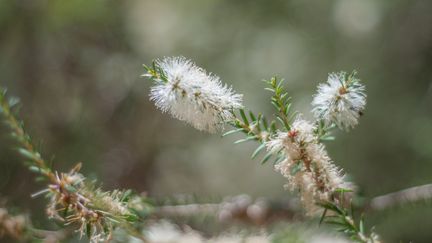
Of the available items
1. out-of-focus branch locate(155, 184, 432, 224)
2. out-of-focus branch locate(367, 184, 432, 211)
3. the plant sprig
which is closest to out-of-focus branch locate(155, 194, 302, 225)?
→ out-of-focus branch locate(155, 184, 432, 224)

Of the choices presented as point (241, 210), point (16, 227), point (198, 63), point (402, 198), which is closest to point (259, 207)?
point (241, 210)

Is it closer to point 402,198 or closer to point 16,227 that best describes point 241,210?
point 402,198

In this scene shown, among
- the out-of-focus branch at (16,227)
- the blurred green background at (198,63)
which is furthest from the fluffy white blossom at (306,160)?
the blurred green background at (198,63)

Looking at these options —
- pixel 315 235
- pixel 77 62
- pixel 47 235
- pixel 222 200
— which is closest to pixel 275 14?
pixel 77 62

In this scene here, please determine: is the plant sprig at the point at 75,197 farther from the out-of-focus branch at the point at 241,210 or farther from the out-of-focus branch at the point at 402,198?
the out-of-focus branch at the point at 402,198

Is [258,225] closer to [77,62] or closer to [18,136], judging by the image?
[18,136]

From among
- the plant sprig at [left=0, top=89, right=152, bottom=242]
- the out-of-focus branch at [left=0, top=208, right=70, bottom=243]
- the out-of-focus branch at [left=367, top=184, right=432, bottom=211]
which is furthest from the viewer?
the out-of-focus branch at [left=367, top=184, right=432, bottom=211]

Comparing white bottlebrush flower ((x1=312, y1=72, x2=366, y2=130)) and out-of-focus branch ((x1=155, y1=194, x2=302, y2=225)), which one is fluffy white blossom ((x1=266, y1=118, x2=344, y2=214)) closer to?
white bottlebrush flower ((x1=312, y1=72, x2=366, y2=130))
